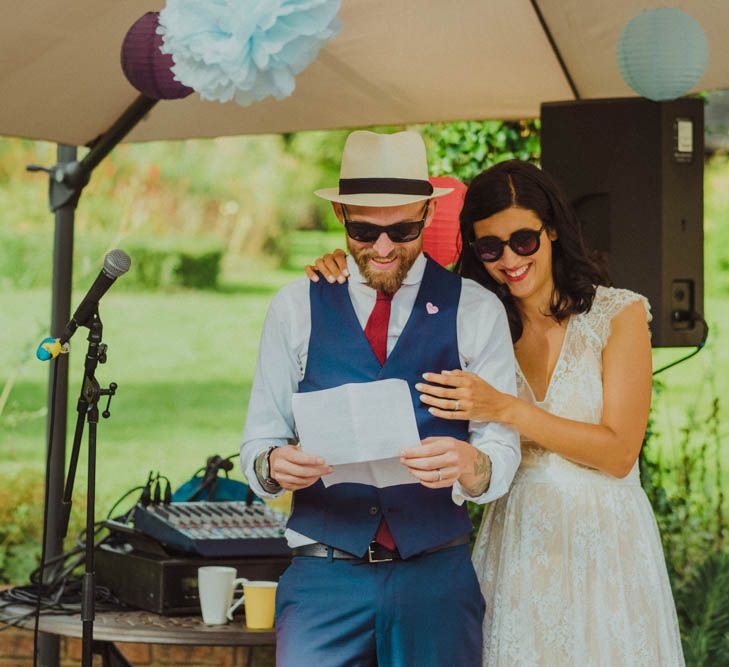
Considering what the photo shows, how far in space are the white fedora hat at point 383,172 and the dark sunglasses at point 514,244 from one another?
17 cm

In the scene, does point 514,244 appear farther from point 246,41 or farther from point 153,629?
point 153,629

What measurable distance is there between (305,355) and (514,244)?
1.85ft

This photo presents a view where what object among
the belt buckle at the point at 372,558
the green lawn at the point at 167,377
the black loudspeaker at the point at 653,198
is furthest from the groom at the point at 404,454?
the green lawn at the point at 167,377

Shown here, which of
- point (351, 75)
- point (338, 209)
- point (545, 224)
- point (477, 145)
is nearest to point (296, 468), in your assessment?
point (338, 209)

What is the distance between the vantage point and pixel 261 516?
355cm

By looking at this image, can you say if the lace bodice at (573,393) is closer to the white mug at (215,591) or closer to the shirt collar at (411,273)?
the shirt collar at (411,273)

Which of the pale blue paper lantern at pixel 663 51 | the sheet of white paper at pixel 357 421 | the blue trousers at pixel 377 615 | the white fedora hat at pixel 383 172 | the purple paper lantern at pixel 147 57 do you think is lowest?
the blue trousers at pixel 377 615

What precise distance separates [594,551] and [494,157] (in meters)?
2.94

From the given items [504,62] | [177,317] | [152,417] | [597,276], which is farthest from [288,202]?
[597,276]

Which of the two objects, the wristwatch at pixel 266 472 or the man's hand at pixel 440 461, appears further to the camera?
the wristwatch at pixel 266 472

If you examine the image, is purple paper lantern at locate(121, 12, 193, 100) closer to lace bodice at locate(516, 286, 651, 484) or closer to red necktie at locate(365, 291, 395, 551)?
red necktie at locate(365, 291, 395, 551)

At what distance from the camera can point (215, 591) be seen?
3090mm

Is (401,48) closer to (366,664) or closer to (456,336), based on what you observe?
(456,336)

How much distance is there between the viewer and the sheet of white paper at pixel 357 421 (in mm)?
2254
